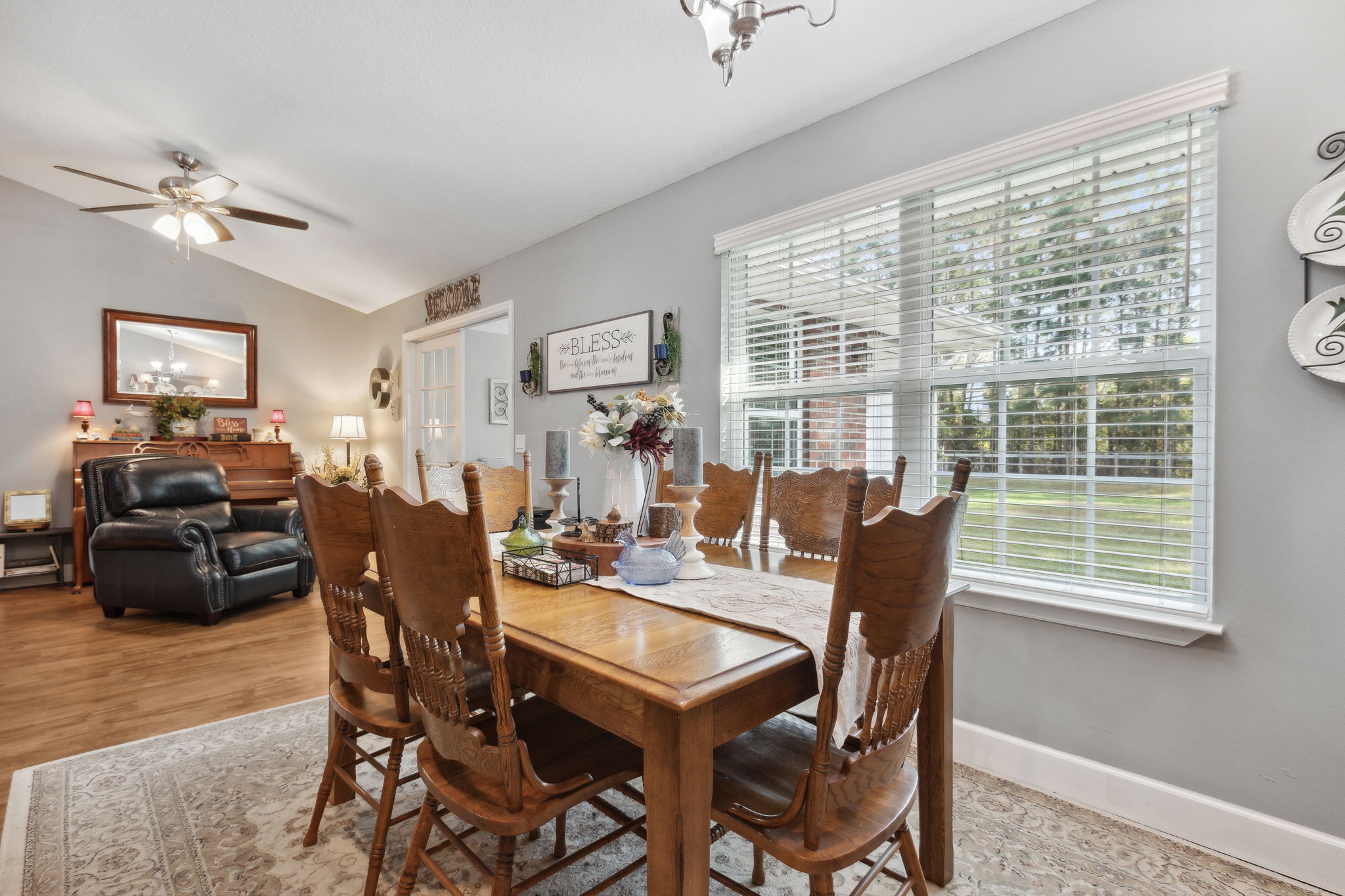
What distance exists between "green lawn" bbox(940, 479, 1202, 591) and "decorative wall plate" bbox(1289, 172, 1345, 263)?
68 cm

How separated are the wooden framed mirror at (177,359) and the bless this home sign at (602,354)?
3836 mm

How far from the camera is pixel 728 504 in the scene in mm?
2346

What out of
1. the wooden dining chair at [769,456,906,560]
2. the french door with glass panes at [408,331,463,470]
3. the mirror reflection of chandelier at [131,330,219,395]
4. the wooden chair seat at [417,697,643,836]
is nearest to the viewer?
the wooden chair seat at [417,697,643,836]

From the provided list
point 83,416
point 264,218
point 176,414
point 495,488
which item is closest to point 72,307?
point 83,416

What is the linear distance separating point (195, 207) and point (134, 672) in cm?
287

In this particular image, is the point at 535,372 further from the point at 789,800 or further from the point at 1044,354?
the point at 789,800

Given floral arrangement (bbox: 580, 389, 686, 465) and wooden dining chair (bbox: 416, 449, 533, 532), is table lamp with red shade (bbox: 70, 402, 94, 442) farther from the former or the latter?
floral arrangement (bbox: 580, 389, 686, 465)

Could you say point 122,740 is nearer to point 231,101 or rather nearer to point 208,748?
point 208,748

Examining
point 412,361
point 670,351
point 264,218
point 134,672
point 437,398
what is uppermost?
point 264,218

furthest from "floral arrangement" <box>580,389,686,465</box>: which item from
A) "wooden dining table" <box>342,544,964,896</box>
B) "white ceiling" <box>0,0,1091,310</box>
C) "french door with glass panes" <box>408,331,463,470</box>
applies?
"french door with glass panes" <box>408,331,463,470</box>

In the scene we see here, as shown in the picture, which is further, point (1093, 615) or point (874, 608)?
point (1093, 615)

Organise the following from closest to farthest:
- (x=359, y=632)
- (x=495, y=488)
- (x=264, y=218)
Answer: (x=359, y=632)
(x=495, y=488)
(x=264, y=218)

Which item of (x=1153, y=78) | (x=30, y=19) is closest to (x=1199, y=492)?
(x=1153, y=78)

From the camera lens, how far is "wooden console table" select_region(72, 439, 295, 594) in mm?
5180
